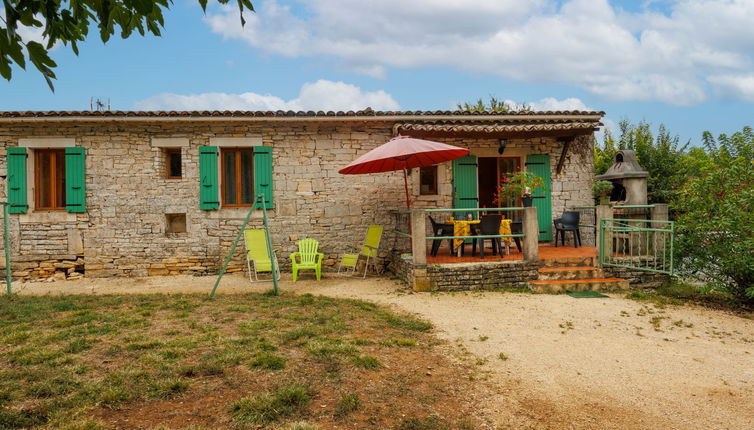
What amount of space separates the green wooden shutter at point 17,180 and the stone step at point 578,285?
9.02 m

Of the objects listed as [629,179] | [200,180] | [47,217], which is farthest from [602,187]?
[47,217]

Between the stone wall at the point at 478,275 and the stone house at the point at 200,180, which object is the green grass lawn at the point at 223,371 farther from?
Answer: the stone house at the point at 200,180

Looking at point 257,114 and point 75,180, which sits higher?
point 257,114

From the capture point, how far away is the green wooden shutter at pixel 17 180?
775cm

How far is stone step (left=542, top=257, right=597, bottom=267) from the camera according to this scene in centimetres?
698

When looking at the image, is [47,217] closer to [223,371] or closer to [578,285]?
[223,371]

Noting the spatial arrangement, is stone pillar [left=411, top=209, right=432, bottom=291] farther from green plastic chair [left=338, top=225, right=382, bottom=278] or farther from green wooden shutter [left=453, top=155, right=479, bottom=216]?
green wooden shutter [left=453, top=155, right=479, bottom=216]

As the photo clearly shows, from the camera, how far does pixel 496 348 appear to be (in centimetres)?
396

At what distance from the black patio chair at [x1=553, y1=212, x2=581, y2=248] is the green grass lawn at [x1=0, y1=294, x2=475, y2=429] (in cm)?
469

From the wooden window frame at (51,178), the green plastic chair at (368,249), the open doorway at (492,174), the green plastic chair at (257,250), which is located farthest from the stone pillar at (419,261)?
the wooden window frame at (51,178)

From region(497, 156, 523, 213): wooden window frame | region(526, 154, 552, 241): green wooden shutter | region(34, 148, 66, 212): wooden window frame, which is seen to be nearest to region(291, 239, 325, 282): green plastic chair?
region(497, 156, 523, 213): wooden window frame

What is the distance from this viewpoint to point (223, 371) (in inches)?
126

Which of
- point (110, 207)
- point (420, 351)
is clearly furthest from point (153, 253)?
point (420, 351)

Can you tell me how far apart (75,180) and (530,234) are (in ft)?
26.5
